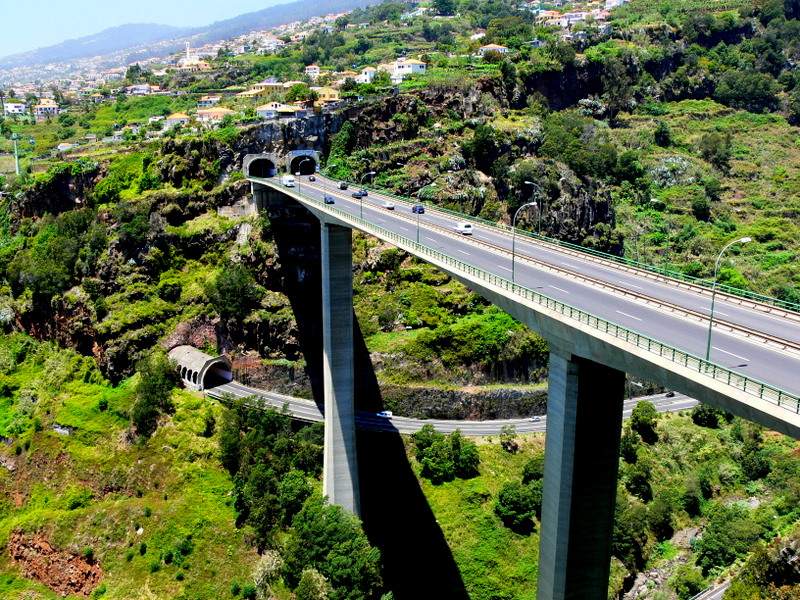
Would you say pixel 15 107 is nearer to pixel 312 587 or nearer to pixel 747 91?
pixel 747 91

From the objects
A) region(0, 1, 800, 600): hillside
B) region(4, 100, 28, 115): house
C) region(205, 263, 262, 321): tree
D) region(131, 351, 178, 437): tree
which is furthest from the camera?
region(4, 100, 28, 115): house

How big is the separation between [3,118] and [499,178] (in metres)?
104

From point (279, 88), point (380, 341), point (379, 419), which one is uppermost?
point (279, 88)

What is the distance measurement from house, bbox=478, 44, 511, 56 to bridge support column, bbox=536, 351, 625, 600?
82.1m

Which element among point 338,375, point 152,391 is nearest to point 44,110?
point 152,391

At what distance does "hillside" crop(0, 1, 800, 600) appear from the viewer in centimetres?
4762

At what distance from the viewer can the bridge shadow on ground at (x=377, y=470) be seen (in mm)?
47719

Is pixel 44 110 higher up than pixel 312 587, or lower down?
higher up

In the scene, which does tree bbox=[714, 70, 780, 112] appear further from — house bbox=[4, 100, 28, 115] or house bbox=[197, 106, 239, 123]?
house bbox=[4, 100, 28, 115]

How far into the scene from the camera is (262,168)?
7425 cm

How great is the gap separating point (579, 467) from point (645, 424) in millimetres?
34363

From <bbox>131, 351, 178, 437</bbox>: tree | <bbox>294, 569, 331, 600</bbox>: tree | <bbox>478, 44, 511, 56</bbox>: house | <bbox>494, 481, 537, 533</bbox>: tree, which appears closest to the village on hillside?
<bbox>478, 44, 511, 56</bbox>: house

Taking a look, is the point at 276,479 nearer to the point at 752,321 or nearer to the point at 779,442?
the point at 752,321

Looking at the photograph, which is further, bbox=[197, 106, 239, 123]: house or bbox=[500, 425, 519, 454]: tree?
bbox=[197, 106, 239, 123]: house
